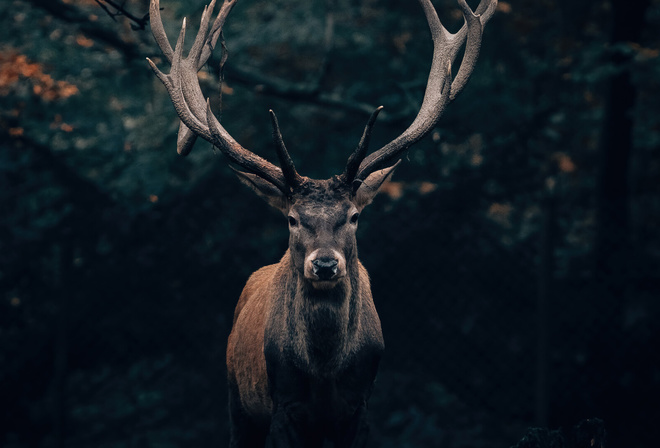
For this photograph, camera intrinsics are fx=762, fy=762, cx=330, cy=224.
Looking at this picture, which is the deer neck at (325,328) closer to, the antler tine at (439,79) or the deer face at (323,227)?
the deer face at (323,227)

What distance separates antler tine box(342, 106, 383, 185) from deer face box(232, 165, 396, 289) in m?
0.05

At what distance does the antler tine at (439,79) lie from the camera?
3.89 m

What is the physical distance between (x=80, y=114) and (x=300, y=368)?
4.40 metres

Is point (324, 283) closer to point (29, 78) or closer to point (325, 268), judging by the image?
point (325, 268)

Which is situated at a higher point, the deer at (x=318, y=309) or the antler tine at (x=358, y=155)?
the antler tine at (x=358, y=155)

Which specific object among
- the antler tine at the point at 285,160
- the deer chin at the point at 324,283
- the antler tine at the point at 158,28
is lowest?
the deer chin at the point at 324,283

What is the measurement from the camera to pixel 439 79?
4.23 metres

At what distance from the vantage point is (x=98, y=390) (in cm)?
666

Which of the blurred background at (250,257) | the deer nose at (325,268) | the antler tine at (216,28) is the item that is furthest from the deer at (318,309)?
the blurred background at (250,257)

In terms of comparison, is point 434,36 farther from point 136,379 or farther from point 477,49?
point 136,379

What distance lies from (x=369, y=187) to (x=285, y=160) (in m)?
0.52

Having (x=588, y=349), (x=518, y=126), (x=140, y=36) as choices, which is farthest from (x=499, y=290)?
(x=140, y=36)

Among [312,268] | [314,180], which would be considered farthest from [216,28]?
[312,268]

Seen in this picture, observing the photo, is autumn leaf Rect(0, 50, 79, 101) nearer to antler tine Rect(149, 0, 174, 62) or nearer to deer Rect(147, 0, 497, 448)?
antler tine Rect(149, 0, 174, 62)
